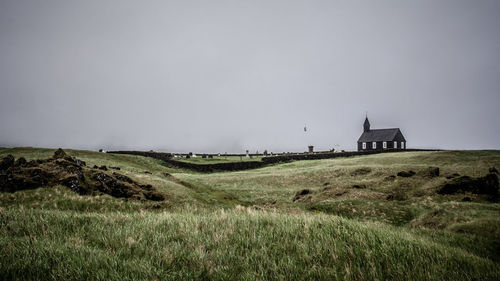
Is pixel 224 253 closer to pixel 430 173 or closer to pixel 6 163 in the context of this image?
pixel 6 163

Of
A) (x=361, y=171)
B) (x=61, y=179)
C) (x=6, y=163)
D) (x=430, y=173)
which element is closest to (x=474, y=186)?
(x=430, y=173)

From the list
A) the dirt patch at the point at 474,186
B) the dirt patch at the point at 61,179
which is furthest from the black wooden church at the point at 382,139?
the dirt patch at the point at 61,179

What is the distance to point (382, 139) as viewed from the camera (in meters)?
105

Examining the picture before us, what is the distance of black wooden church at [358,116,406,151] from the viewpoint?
10275 centimetres

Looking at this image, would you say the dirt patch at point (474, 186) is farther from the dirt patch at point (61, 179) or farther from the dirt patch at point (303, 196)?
the dirt patch at point (61, 179)

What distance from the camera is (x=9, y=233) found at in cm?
473

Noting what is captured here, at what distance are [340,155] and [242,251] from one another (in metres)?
77.2

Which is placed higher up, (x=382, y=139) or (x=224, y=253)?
(x=382, y=139)

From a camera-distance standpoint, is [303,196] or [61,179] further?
[303,196]

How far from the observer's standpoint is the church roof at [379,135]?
10345 cm

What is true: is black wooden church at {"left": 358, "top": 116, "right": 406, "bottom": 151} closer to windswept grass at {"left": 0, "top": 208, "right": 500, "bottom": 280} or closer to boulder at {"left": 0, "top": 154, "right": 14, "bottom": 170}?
windswept grass at {"left": 0, "top": 208, "right": 500, "bottom": 280}

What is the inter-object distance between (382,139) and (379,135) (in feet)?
10.0

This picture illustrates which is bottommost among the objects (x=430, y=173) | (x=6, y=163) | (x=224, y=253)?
(x=430, y=173)

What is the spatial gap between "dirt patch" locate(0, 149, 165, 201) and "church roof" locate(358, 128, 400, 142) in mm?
108647
